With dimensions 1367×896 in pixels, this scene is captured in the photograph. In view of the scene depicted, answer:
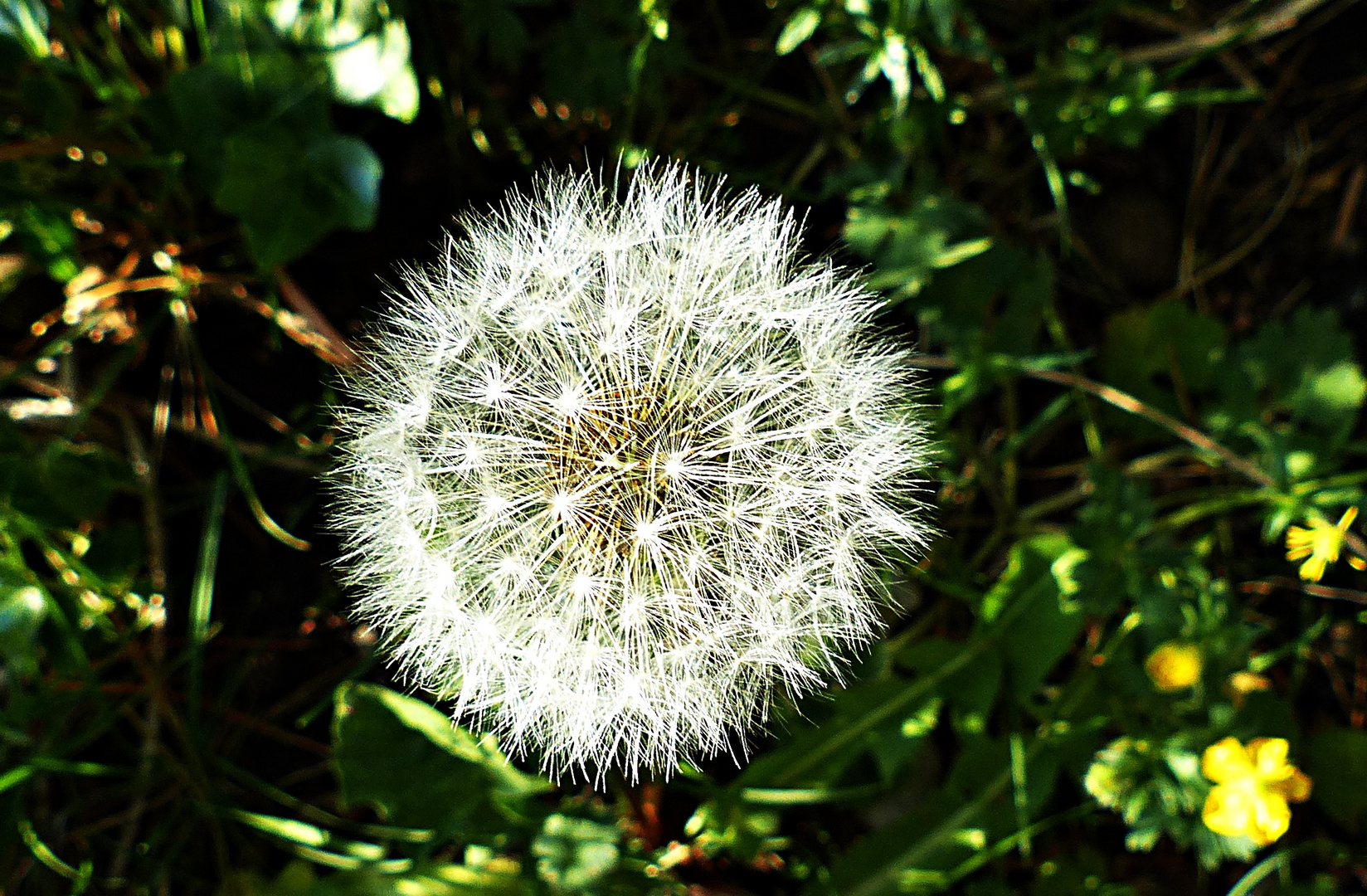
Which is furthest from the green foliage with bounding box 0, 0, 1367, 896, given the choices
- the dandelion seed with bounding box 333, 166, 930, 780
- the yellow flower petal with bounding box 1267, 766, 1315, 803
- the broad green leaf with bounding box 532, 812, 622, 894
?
the dandelion seed with bounding box 333, 166, 930, 780

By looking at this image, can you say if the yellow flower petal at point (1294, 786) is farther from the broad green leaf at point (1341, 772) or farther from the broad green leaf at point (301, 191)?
the broad green leaf at point (301, 191)

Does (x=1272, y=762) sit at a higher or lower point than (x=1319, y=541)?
lower

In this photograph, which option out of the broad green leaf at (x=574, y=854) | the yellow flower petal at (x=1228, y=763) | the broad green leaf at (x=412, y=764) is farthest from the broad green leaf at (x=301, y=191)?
the yellow flower petal at (x=1228, y=763)

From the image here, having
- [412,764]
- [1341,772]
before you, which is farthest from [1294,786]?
[412,764]

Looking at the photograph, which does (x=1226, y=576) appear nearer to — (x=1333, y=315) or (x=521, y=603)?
(x=1333, y=315)

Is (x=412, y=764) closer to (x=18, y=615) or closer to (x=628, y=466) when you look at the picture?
(x=18, y=615)

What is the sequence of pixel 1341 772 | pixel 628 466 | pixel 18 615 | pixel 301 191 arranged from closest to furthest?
pixel 628 466 → pixel 18 615 → pixel 301 191 → pixel 1341 772

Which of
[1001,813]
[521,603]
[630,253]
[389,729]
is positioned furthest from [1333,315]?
[389,729]
